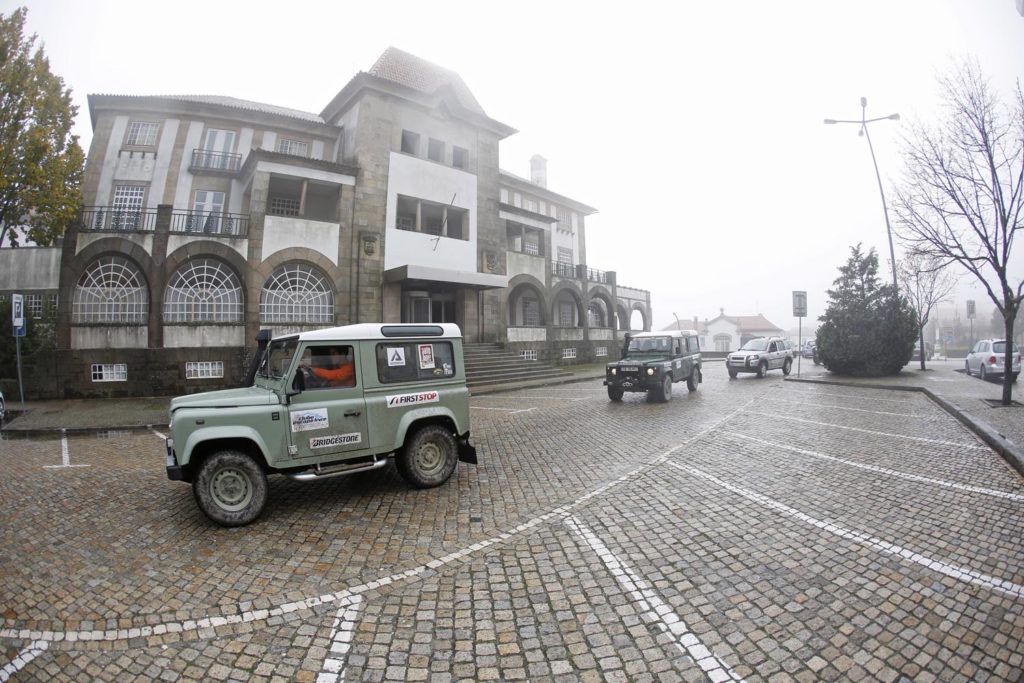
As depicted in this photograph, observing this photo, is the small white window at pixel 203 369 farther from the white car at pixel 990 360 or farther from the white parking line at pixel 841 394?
the white car at pixel 990 360

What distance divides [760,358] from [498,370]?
12214 mm

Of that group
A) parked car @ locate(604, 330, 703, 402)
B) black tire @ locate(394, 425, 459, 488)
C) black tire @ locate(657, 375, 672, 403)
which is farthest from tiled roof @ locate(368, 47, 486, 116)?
black tire @ locate(394, 425, 459, 488)

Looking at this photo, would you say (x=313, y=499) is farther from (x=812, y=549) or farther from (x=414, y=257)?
(x=414, y=257)

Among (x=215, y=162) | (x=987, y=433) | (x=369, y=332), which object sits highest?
(x=215, y=162)

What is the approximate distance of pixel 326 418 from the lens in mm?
5230

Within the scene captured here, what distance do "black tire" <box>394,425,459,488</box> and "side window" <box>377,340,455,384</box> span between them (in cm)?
75

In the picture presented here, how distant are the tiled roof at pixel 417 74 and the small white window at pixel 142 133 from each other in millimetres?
11048

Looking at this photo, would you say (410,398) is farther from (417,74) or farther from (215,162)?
(417,74)

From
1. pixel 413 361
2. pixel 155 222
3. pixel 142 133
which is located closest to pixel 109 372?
pixel 155 222

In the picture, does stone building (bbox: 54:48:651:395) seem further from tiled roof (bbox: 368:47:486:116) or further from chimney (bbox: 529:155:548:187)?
chimney (bbox: 529:155:548:187)

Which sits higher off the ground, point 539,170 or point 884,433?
point 539,170

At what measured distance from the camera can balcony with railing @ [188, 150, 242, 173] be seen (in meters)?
21.7

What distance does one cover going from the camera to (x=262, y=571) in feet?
12.6

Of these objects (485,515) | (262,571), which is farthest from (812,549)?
(262,571)
